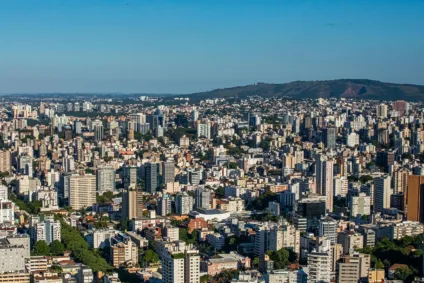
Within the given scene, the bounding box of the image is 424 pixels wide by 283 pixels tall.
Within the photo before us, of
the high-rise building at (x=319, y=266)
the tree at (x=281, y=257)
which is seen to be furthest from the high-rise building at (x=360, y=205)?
the high-rise building at (x=319, y=266)

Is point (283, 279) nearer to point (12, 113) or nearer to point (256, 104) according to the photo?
point (12, 113)

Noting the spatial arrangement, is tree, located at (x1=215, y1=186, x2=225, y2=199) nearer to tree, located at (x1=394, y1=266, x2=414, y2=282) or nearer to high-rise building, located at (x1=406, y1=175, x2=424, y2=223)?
high-rise building, located at (x1=406, y1=175, x2=424, y2=223)

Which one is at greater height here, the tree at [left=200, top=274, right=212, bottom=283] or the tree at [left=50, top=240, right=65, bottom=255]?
the tree at [left=200, top=274, right=212, bottom=283]

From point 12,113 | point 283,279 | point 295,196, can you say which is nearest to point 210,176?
point 295,196

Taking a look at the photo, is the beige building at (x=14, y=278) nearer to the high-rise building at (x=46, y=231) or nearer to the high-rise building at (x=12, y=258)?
the high-rise building at (x=12, y=258)

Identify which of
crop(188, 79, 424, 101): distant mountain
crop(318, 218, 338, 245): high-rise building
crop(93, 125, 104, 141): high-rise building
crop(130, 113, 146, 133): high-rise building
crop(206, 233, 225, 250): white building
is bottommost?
crop(206, 233, 225, 250): white building

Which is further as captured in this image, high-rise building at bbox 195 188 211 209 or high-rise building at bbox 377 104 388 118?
high-rise building at bbox 377 104 388 118

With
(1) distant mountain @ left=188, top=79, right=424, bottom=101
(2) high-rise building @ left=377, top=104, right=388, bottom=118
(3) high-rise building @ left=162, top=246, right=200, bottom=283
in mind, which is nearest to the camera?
(3) high-rise building @ left=162, top=246, right=200, bottom=283

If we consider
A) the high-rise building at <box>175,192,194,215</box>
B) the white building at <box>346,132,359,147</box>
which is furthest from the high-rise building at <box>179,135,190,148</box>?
the high-rise building at <box>175,192,194,215</box>

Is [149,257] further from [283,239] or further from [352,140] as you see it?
[352,140]
